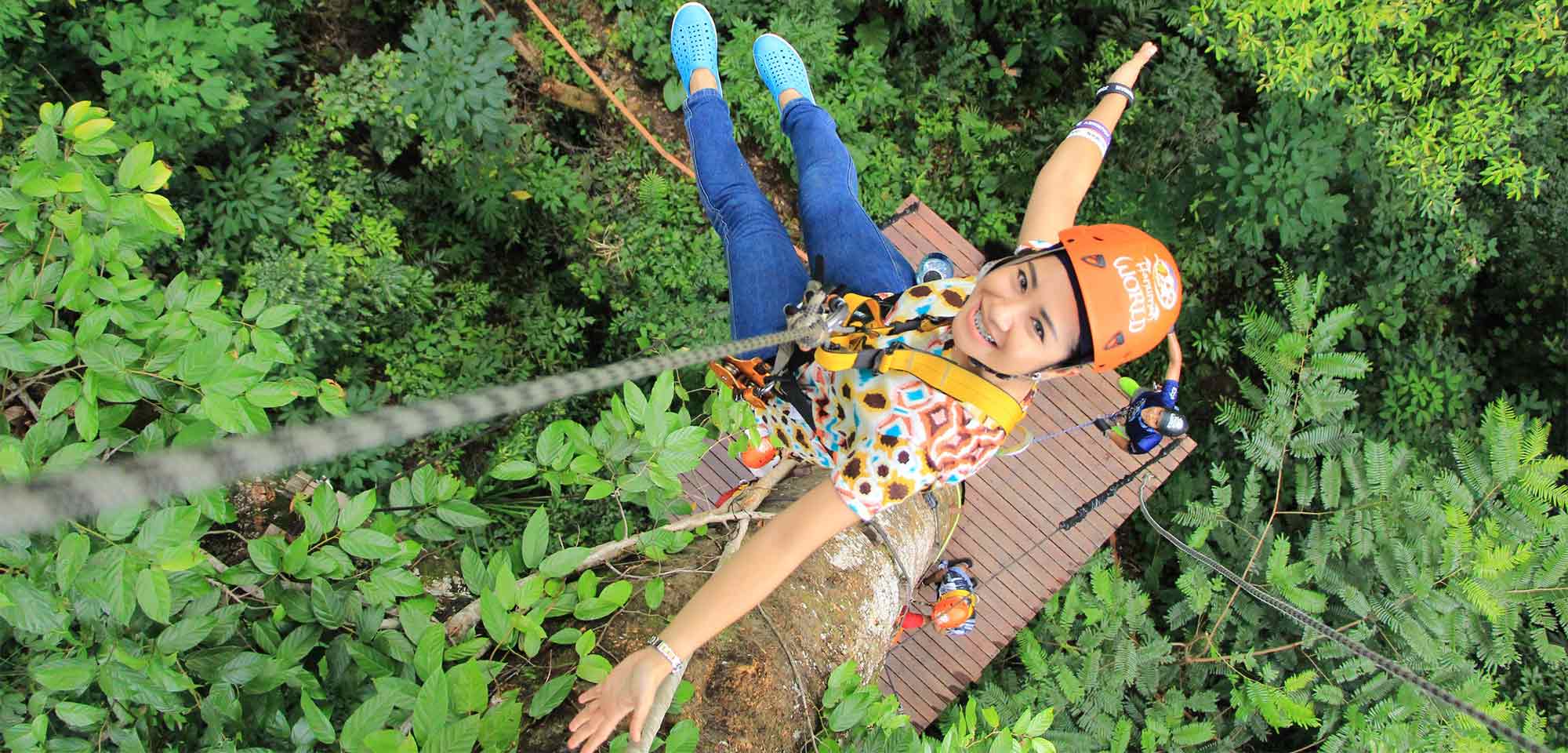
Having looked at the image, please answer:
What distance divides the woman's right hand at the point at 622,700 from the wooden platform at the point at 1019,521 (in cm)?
258

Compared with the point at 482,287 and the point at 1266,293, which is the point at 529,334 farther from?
the point at 1266,293

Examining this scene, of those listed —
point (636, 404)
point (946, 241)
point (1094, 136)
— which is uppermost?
point (1094, 136)

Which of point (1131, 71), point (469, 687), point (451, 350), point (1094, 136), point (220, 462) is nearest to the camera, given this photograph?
point (220, 462)

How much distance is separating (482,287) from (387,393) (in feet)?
3.09

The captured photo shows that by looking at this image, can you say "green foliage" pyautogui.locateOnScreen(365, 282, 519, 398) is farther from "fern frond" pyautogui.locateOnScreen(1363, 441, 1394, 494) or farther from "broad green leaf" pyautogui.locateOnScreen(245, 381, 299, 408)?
"fern frond" pyautogui.locateOnScreen(1363, 441, 1394, 494)

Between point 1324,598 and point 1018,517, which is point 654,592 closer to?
point 1018,517

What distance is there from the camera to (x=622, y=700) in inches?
83.6

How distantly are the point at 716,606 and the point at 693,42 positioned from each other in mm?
3076

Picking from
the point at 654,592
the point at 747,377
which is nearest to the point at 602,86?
the point at 747,377

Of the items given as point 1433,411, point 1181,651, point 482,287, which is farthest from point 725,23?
point 1433,411

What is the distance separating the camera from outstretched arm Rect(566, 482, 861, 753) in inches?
83.4

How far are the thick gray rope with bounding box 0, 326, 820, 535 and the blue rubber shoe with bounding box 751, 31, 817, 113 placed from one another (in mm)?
3471

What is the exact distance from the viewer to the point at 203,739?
6.40 ft

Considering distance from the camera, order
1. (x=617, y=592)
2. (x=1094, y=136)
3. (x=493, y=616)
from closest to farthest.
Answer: (x=493, y=616) → (x=617, y=592) → (x=1094, y=136)
